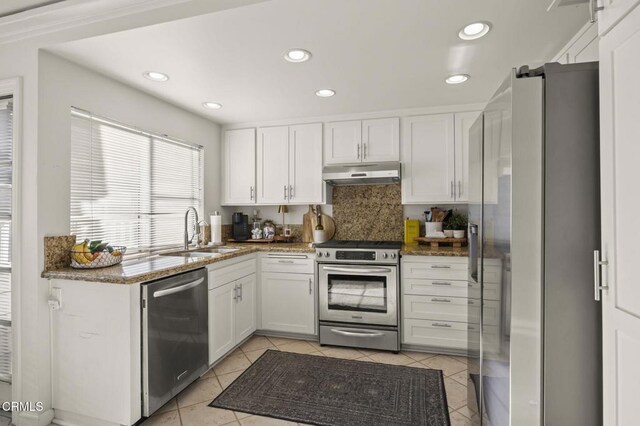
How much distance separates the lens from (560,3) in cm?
125

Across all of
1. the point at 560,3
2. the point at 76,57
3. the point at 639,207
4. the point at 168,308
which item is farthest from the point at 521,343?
the point at 76,57

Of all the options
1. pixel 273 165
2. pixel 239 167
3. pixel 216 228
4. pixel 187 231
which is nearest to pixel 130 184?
pixel 187 231

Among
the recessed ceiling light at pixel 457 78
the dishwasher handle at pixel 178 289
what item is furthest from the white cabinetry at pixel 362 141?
the dishwasher handle at pixel 178 289

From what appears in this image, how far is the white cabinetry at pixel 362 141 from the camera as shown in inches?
135

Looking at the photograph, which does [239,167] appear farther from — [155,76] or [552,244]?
→ [552,244]

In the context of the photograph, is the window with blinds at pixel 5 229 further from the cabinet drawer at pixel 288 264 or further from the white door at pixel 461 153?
the white door at pixel 461 153

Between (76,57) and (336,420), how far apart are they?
2.86m

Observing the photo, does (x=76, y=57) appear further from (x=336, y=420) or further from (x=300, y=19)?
(x=336, y=420)

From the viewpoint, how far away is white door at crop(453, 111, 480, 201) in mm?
3254

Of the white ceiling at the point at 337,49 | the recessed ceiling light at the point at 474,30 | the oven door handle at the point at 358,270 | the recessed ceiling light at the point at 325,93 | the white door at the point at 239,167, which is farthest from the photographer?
the white door at the point at 239,167

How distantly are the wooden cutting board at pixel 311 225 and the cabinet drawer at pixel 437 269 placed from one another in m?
1.06

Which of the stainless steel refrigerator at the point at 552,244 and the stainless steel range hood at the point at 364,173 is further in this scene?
the stainless steel range hood at the point at 364,173

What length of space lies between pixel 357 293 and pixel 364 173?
1157 millimetres

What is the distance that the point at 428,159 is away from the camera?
3361mm
